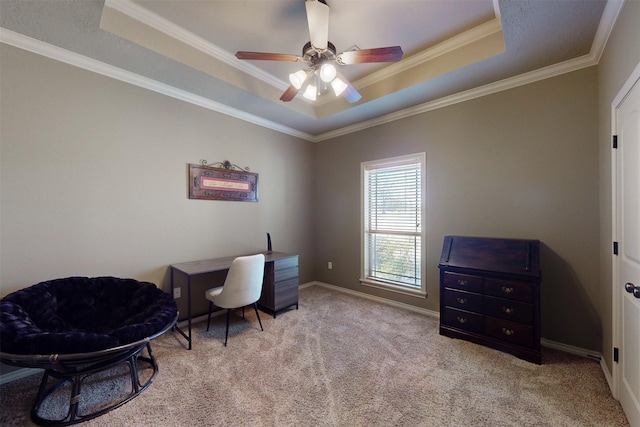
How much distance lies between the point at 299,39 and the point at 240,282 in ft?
7.75

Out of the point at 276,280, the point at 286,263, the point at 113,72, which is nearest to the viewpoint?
the point at 113,72

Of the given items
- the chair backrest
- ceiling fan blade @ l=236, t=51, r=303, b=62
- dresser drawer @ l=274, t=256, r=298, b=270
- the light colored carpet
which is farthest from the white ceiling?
the light colored carpet

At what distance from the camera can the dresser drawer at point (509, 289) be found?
7.12 feet

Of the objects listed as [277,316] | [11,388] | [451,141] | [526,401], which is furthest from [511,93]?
[11,388]

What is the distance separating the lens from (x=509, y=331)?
7.38ft

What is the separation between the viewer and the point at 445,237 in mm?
2818

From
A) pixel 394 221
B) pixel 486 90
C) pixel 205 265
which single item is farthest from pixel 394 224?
pixel 205 265

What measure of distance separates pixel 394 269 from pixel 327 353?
1675 millimetres

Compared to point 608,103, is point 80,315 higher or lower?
lower

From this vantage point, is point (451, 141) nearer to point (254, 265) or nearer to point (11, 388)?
point (254, 265)

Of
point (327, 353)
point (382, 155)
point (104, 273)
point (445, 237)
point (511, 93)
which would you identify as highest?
point (511, 93)

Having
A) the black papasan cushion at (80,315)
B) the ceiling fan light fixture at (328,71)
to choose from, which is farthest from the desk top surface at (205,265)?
the ceiling fan light fixture at (328,71)

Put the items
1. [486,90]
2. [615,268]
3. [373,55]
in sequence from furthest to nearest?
1. [486,90]
2. [373,55]
3. [615,268]

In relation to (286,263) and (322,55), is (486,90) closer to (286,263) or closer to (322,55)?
(322,55)
